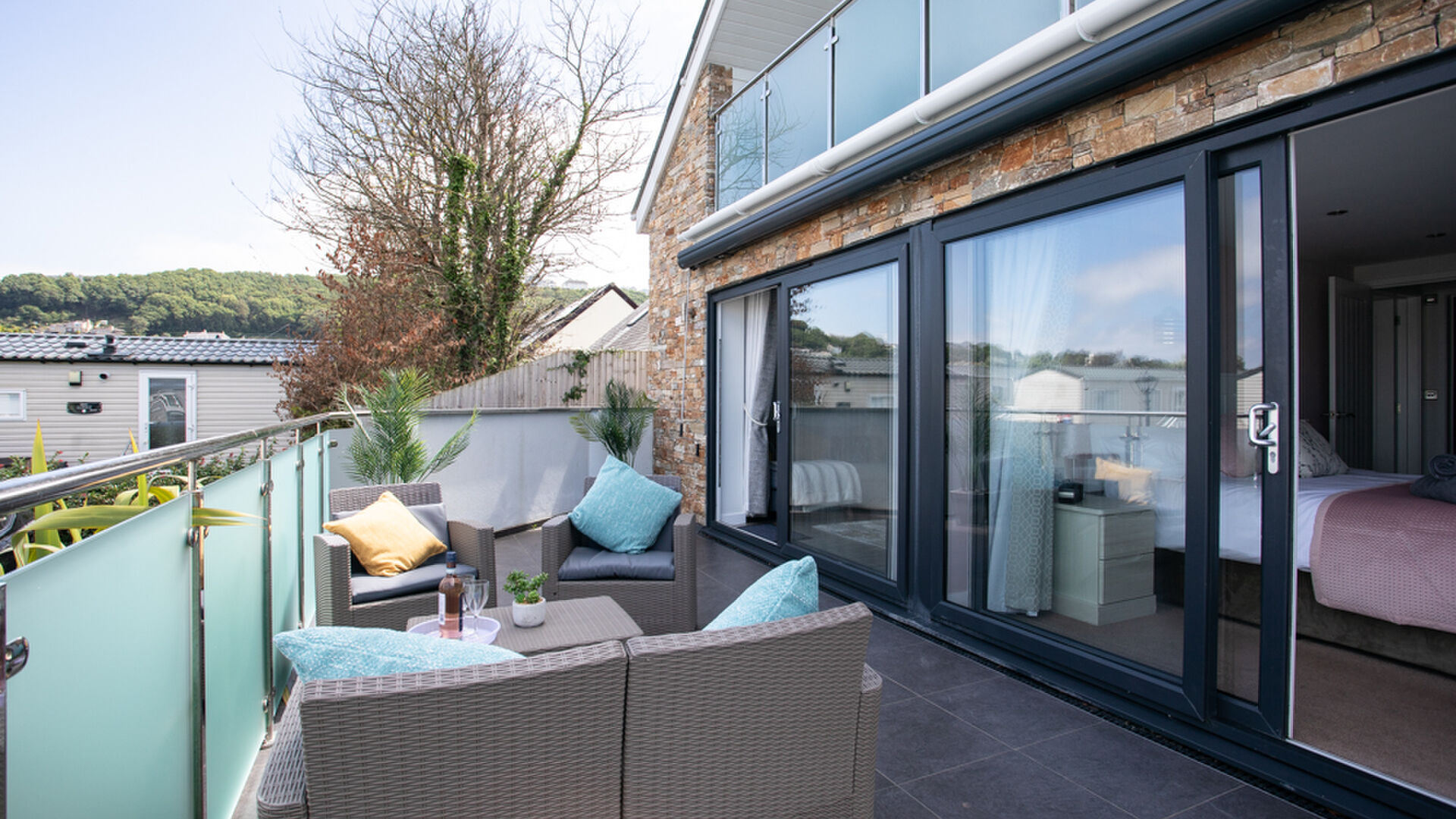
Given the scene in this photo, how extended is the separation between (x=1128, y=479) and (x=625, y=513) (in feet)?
8.84

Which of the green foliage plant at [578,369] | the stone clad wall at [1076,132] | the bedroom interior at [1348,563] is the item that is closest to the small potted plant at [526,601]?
the bedroom interior at [1348,563]

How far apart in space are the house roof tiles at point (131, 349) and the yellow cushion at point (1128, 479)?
768 inches

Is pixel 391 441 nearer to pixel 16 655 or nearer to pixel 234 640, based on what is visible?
pixel 234 640

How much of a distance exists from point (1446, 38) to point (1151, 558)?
2026 mm

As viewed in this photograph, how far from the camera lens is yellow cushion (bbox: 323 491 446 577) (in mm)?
3889

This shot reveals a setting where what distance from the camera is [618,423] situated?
8.07 m

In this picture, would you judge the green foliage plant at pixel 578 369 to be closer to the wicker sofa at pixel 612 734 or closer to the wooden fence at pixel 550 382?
the wooden fence at pixel 550 382

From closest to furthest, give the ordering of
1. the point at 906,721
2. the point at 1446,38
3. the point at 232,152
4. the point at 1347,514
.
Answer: the point at 1446,38 → the point at 906,721 → the point at 1347,514 → the point at 232,152

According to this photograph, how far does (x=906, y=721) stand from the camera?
3113mm

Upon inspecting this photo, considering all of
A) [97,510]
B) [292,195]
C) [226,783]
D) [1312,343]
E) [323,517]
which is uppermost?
[292,195]

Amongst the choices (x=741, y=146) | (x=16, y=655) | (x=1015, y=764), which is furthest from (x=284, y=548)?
(x=741, y=146)

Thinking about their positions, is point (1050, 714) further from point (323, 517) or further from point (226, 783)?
point (323, 517)

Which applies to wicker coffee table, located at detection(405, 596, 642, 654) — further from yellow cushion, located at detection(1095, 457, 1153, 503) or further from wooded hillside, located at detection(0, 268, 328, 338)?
wooded hillside, located at detection(0, 268, 328, 338)

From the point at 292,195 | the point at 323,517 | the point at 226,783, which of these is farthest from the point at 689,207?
the point at 292,195
